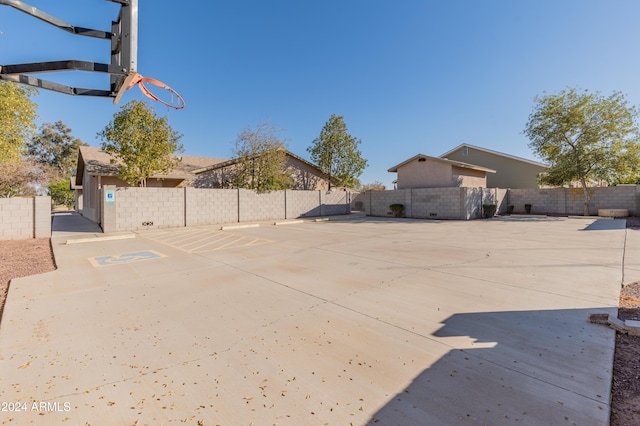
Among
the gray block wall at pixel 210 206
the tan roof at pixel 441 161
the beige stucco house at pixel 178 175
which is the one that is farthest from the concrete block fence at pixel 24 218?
the tan roof at pixel 441 161

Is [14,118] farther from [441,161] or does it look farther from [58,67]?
[441,161]

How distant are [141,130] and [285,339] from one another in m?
16.6

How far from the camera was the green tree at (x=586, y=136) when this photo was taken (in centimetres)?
1827

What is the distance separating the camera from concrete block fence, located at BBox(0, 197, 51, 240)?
10547 millimetres

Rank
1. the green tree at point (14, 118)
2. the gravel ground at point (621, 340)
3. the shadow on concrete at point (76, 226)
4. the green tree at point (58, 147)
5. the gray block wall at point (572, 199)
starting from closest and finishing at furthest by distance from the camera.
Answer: the gravel ground at point (621, 340)
the green tree at point (14, 118)
the shadow on concrete at point (76, 226)
the gray block wall at point (572, 199)
the green tree at point (58, 147)

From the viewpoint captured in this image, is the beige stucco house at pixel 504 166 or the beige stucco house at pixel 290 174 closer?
the beige stucco house at pixel 290 174

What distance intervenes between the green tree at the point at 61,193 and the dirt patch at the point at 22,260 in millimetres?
33608

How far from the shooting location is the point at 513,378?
248 cm

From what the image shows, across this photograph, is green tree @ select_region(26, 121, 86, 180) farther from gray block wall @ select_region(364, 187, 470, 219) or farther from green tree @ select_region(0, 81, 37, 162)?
gray block wall @ select_region(364, 187, 470, 219)

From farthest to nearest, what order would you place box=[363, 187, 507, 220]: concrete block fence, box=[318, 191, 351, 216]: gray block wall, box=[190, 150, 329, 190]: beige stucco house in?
box=[318, 191, 351, 216]: gray block wall, box=[190, 150, 329, 190]: beige stucco house, box=[363, 187, 507, 220]: concrete block fence

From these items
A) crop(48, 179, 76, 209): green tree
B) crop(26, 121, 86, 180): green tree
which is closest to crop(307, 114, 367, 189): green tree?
crop(48, 179, 76, 209): green tree

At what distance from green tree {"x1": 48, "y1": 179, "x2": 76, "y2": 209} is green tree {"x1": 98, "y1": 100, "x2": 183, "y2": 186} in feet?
91.3

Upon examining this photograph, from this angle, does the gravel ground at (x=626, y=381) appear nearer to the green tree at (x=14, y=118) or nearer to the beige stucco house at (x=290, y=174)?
the green tree at (x=14, y=118)

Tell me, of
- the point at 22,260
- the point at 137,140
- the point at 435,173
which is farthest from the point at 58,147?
the point at 435,173
